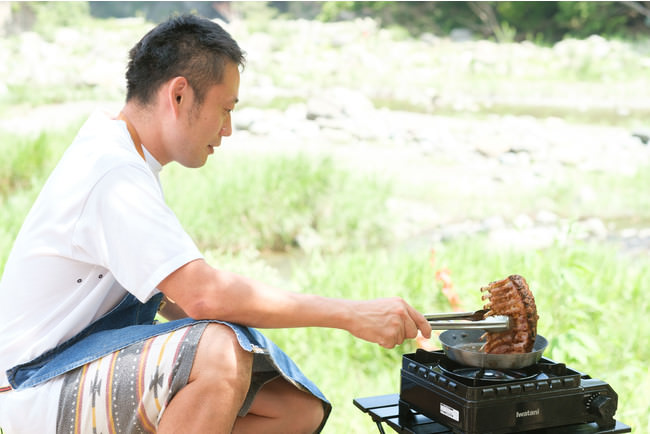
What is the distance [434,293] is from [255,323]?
1727 millimetres

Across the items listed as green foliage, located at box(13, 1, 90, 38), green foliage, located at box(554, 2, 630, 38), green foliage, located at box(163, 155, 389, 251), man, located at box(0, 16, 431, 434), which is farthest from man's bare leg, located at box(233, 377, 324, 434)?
green foliage, located at box(554, 2, 630, 38)

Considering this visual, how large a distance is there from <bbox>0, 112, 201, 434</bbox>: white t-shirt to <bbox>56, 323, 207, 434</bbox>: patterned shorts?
57 mm

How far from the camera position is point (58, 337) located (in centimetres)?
202

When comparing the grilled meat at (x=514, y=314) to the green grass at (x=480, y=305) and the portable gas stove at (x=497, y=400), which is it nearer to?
the portable gas stove at (x=497, y=400)

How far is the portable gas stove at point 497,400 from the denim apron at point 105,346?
0.30 m

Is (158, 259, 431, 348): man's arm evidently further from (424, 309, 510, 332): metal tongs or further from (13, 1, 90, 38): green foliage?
(13, 1, 90, 38): green foliage

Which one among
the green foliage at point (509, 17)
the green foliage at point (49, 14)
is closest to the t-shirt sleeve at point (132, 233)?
the green foliage at point (49, 14)

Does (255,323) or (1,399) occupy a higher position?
(255,323)

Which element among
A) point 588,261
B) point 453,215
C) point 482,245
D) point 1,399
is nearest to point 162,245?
point 1,399

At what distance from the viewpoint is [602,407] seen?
1.98 m

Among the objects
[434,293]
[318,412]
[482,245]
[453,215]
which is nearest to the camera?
[318,412]

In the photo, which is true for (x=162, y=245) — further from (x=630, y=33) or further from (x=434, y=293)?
(x=630, y=33)

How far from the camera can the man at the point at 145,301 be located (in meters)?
1.89

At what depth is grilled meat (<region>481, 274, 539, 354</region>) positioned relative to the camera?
204cm
